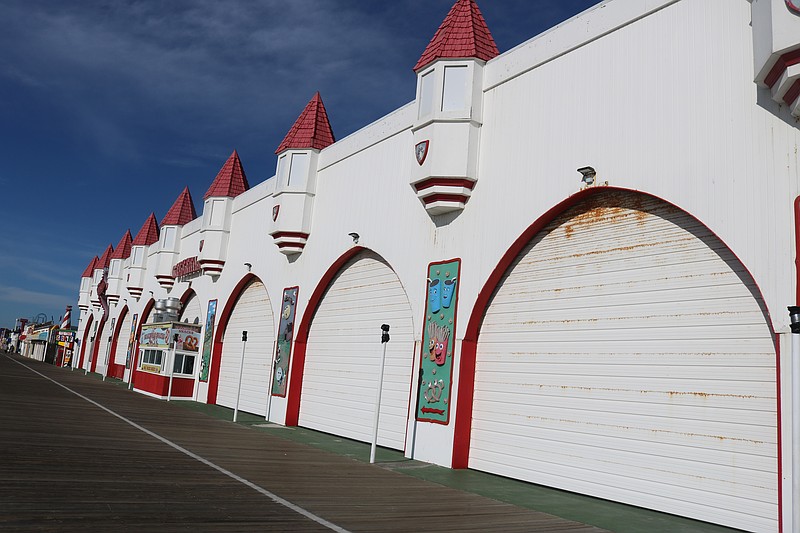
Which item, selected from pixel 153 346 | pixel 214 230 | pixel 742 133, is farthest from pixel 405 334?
pixel 153 346

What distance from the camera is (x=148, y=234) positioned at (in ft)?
117

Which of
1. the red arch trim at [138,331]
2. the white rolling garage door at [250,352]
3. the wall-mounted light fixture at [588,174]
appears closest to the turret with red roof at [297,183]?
the white rolling garage door at [250,352]

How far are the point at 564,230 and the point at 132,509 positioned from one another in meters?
7.17

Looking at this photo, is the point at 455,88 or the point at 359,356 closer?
the point at 455,88

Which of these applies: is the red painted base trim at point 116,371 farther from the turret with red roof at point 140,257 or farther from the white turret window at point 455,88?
the white turret window at point 455,88

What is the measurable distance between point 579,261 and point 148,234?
99.7 ft

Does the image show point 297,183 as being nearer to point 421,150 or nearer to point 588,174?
point 421,150

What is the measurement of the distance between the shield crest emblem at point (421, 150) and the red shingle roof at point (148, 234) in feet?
87.1

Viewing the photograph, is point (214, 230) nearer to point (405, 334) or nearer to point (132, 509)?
point (405, 334)

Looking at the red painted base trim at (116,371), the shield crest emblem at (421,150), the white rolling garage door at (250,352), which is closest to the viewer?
the shield crest emblem at (421,150)

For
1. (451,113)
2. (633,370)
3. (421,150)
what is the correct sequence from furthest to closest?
1. (421,150)
2. (451,113)
3. (633,370)

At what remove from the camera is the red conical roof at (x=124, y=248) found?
1628 inches

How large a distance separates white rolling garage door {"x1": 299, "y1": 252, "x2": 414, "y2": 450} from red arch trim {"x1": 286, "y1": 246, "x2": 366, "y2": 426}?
0.43 feet

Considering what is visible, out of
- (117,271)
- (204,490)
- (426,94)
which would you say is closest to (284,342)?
(426,94)
